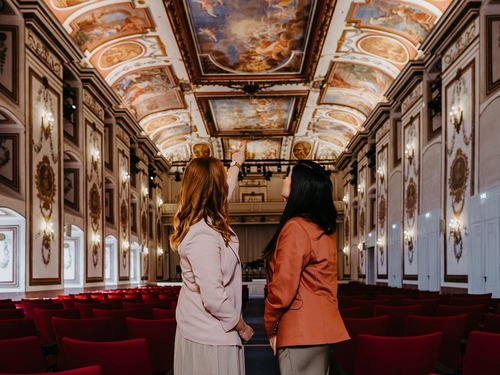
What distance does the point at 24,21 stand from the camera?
1403 centimetres

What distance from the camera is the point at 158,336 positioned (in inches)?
171

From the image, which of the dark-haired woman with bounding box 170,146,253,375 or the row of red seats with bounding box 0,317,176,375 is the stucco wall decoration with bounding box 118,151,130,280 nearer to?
the row of red seats with bounding box 0,317,176,375

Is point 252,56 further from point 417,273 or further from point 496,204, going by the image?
point 496,204

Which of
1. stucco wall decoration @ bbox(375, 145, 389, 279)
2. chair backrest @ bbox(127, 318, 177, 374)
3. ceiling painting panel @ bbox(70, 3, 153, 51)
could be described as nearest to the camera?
chair backrest @ bbox(127, 318, 177, 374)

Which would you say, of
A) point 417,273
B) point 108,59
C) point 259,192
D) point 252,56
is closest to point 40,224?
point 108,59

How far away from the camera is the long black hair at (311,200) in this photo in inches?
104

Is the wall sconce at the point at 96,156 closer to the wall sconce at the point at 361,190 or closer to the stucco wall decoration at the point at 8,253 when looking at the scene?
the stucco wall decoration at the point at 8,253

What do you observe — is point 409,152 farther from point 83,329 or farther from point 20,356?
point 20,356

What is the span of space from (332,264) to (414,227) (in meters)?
17.5

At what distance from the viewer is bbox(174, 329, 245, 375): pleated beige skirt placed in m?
2.49

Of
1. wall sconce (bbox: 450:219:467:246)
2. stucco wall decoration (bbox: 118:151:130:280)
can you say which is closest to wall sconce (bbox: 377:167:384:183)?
wall sconce (bbox: 450:219:467:246)

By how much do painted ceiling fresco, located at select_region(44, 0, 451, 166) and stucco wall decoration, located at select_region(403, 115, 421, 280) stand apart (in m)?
2.66

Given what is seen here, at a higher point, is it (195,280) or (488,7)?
(488,7)

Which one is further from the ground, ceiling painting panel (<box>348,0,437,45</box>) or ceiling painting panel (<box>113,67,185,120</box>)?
ceiling painting panel (<box>348,0,437,45</box>)
